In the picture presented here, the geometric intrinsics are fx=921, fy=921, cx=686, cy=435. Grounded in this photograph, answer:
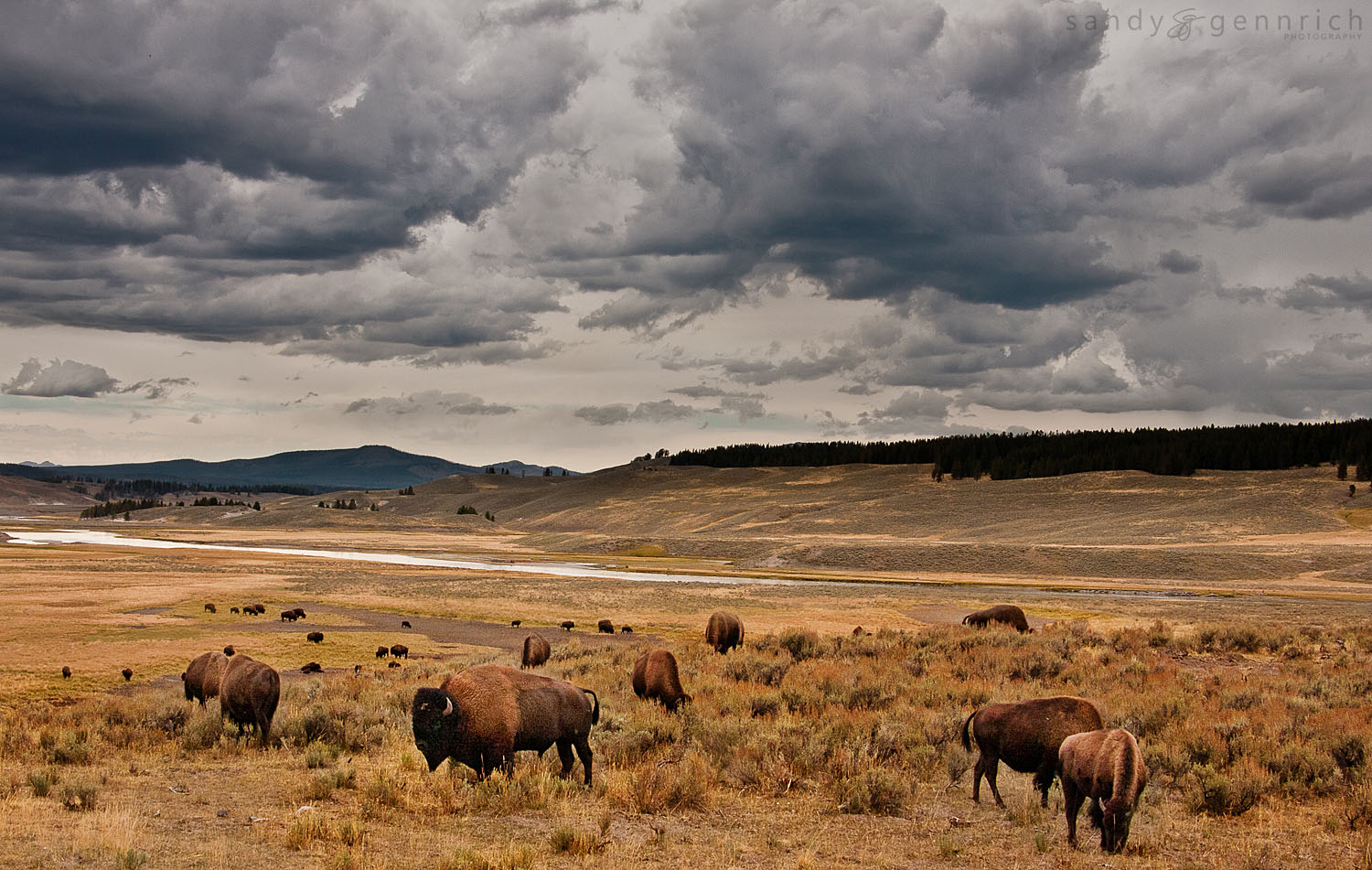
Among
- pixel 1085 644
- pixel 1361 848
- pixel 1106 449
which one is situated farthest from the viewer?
pixel 1106 449

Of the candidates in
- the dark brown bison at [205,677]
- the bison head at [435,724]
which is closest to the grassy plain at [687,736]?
the dark brown bison at [205,677]

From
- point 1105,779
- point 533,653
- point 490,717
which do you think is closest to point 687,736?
point 490,717

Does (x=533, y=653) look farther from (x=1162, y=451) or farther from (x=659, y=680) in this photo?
(x=1162, y=451)

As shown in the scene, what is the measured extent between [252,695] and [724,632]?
16076 millimetres

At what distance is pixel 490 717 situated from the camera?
463 inches

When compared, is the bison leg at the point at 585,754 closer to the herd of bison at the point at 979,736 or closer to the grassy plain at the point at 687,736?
the herd of bison at the point at 979,736

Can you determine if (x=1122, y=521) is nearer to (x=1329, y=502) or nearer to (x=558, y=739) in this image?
(x=1329, y=502)

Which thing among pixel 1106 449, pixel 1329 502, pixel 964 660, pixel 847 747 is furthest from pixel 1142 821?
pixel 1106 449

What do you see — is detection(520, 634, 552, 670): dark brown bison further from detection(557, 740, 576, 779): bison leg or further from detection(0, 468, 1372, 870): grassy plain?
detection(557, 740, 576, 779): bison leg

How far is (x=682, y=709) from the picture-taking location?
694 inches

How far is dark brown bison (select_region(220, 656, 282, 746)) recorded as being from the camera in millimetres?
15547

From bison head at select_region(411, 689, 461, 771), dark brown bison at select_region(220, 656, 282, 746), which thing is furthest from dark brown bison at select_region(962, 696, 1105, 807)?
dark brown bison at select_region(220, 656, 282, 746)

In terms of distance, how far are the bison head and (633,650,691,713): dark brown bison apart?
6779mm

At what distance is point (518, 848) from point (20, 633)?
30.3 m
